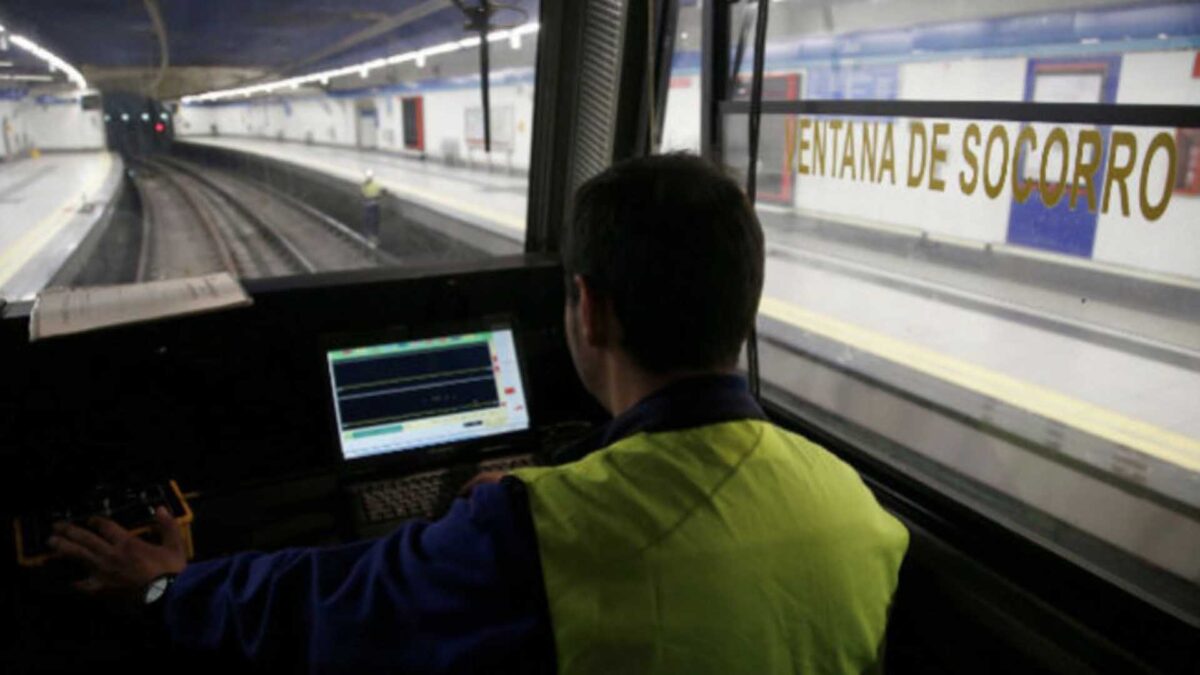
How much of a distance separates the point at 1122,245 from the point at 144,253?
274cm

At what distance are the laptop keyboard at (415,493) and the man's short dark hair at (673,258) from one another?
2.89 feet

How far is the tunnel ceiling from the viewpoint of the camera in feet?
7.21

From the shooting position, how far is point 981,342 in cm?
354

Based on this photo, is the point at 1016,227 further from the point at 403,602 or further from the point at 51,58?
the point at 51,58

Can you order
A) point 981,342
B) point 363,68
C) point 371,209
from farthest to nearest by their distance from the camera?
1. point 371,209
2. point 981,342
3. point 363,68

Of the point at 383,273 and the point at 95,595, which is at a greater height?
the point at 383,273

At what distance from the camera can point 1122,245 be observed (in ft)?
6.17

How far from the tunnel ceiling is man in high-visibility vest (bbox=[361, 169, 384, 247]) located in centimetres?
132

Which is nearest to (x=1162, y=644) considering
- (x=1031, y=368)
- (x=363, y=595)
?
(x=363, y=595)

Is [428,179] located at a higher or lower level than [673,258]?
lower

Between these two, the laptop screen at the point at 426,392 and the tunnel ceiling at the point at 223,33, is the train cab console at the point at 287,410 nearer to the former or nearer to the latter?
the laptop screen at the point at 426,392

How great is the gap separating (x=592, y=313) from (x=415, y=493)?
91 centimetres

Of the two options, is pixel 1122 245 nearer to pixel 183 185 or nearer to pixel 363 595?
pixel 363 595

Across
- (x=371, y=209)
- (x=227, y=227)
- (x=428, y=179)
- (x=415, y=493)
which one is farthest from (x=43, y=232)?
(x=428, y=179)
